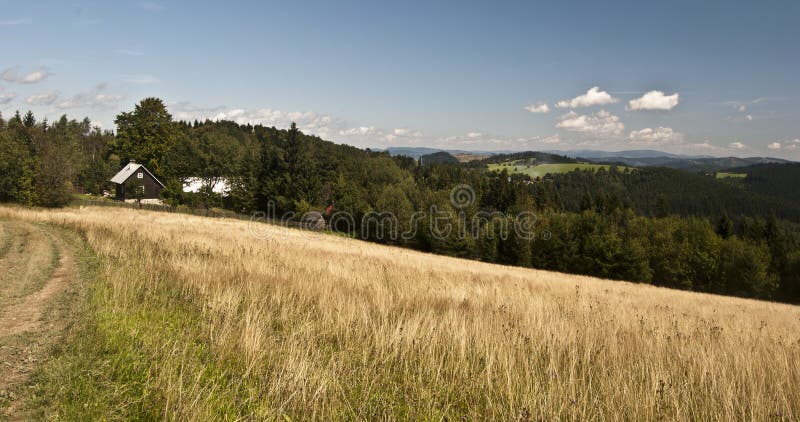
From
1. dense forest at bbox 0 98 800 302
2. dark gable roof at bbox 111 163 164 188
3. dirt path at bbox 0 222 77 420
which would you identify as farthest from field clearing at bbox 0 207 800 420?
dark gable roof at bbox 111 163 164 188

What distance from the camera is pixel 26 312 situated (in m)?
5.80

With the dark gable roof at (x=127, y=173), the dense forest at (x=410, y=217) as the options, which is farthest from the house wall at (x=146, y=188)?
the dense forest at (x=410, y=217)

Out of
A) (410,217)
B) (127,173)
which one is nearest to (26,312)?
(410,217)

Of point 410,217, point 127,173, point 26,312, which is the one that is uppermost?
point 127,173

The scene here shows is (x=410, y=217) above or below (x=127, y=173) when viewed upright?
below

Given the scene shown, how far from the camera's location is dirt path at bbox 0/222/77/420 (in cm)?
368

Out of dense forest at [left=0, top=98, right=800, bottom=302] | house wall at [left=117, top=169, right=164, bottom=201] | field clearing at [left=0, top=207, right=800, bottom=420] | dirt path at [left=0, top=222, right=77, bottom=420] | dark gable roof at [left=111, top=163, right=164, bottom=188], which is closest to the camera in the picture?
field clearing at [left=0, top=207, right=800, bottom=420]

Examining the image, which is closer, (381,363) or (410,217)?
(381,363)

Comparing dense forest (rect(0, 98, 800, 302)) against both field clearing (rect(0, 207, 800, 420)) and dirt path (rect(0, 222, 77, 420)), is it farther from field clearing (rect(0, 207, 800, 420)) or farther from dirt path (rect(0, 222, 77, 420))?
field clearing (rect(0, 207, 800, 420))

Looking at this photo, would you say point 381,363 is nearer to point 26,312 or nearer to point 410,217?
point 26,312

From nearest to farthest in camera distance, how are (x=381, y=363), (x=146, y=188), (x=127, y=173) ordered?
(x=381, y=363), (x=127, y=173), (x=146, y=188)

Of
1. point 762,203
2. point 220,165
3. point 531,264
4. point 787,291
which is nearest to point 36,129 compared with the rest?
point 220,165

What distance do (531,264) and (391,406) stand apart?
61596mm

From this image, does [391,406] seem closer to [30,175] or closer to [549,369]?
[549,369]
